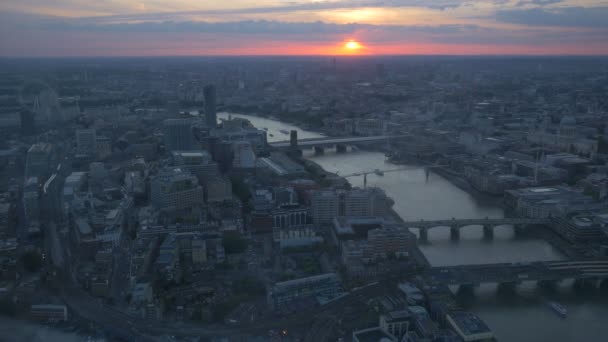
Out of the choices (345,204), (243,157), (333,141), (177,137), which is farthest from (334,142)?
(345,204)

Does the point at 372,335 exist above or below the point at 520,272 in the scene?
below

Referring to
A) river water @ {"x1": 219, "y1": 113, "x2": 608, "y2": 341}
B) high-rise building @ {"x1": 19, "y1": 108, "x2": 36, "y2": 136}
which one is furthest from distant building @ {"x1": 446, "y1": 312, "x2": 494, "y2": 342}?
high-rise building @ {"x1": 19, "y1": 108, "x2": 36, "y2": 136}

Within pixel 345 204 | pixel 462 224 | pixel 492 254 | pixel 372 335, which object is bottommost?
pixel 492 254

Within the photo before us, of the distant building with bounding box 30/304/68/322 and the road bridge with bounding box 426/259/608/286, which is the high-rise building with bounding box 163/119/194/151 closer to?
the distant building with bounding box 30/304/68/322

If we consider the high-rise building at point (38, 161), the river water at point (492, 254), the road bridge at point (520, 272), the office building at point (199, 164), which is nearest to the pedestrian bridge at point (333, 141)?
the river water at point (492, 254)

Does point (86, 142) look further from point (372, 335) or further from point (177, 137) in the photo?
point (372, 335)

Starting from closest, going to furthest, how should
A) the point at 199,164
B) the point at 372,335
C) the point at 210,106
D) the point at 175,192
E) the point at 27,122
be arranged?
the point at 372,335
the point at 175,192
the point at 199,164
the point at 27,122
the point at 210,106

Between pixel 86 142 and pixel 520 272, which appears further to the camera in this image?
pixel 86 142

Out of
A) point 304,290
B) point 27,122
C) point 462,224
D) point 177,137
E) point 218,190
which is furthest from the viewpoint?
point 177,137
